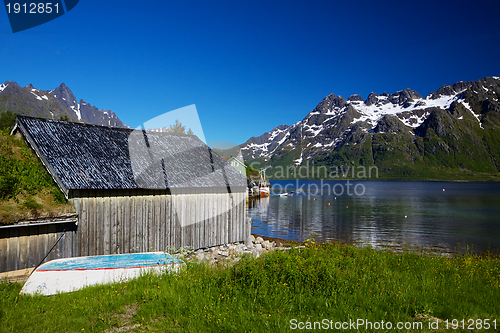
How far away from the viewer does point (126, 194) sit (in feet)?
46.1

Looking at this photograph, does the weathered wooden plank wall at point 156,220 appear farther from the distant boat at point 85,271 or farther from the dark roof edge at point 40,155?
the distant boat at point 85,271

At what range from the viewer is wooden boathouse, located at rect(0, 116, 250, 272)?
40.5 feet

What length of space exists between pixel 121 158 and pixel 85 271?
6.41 metres

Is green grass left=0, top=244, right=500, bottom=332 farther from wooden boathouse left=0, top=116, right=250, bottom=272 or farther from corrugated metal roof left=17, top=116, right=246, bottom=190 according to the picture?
corrugated metal roof left=17, top=116, right=246, bottom=190

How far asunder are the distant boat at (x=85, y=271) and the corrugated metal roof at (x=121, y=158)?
3.08m

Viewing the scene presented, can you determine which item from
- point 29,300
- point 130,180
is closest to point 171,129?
point 130,180

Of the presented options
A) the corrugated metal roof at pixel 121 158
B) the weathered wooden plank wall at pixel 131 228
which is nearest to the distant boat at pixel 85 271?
the weathered wooden plank wall at pixel 131 228

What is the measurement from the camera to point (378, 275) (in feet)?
31.1

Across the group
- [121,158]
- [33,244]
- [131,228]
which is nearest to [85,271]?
[33,244]

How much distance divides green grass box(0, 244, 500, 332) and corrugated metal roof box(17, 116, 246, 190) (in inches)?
205

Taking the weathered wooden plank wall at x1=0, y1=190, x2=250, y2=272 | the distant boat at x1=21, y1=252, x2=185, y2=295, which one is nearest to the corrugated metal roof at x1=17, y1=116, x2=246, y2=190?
the weathered wooden plank wall at x1=0, y1=190, x2=250, y2=272

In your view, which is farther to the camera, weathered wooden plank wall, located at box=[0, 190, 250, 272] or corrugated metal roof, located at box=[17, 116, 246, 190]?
corrugated metal roof, located at box=[17, 116, 246, 190]

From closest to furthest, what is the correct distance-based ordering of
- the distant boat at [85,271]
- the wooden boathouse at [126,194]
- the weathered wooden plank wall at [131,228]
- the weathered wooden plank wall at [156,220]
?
the distant boat at [85,271], the weathered wooden plank wall at [131,228], the wooden boathouse at [126,194], the weathered wooden plank wall at [156,220]

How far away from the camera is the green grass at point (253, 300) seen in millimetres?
6547
